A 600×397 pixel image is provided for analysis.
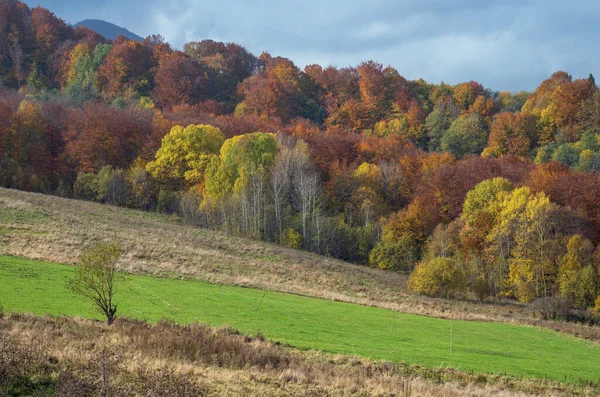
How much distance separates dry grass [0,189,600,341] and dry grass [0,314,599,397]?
1868 centimetres

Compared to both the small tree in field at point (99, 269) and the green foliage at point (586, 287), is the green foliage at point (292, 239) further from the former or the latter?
the small tree in field at point (99, 269)

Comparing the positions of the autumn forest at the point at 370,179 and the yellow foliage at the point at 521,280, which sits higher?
the autumn forest at the point at 370,179

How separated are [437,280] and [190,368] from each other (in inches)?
1688

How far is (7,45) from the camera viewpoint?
146m

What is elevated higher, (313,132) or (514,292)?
(313,132)

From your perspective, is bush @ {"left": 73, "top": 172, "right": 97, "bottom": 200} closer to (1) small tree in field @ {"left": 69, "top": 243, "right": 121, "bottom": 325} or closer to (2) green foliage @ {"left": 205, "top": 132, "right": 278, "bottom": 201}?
(2) green foliage @ {"left": 205, "top": 132, "right": 278, "bottom": 201}

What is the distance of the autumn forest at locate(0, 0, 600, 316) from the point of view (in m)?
65.9

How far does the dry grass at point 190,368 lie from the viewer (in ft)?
40.1

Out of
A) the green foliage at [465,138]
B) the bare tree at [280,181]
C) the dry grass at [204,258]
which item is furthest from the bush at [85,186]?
the green foliage at [465,138]

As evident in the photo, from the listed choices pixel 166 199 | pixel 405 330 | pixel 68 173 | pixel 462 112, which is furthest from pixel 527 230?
pixel 462 112

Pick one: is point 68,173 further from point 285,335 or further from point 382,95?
point 382,95

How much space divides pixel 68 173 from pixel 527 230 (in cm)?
6496

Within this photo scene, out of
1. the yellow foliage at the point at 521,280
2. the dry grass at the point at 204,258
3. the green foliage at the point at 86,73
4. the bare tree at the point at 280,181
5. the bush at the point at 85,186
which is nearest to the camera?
the dry grass at the point at 204,258

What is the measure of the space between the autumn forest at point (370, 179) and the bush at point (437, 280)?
154mm
